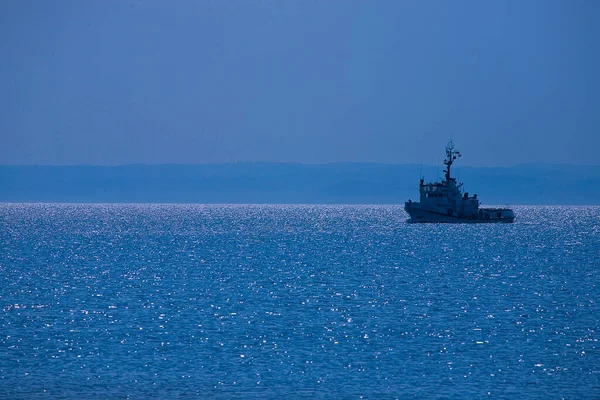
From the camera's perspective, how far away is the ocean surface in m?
32.8

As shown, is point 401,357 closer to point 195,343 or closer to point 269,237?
point 195,343

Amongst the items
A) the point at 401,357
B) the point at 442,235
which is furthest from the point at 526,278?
the point at 442,235

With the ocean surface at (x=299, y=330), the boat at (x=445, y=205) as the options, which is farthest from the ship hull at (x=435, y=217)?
the ocean surface at (x=299, y=330)

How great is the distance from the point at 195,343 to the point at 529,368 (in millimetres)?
13543

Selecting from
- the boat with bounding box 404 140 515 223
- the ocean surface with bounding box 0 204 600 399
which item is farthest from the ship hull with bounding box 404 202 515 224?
the ocean surface with bounding box 0 204 600 399

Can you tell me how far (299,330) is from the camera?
4391cm

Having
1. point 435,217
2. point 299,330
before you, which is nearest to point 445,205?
point 435,217

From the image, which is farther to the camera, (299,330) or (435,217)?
(435,217)

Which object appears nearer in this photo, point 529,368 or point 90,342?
point 529,368

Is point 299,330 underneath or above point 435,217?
underneath

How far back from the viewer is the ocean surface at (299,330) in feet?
108

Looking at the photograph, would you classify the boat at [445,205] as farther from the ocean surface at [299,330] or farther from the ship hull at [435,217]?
the ocean surface at [299,330]

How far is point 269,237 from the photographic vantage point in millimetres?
150500

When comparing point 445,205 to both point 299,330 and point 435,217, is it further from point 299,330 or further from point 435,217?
point 299,330
